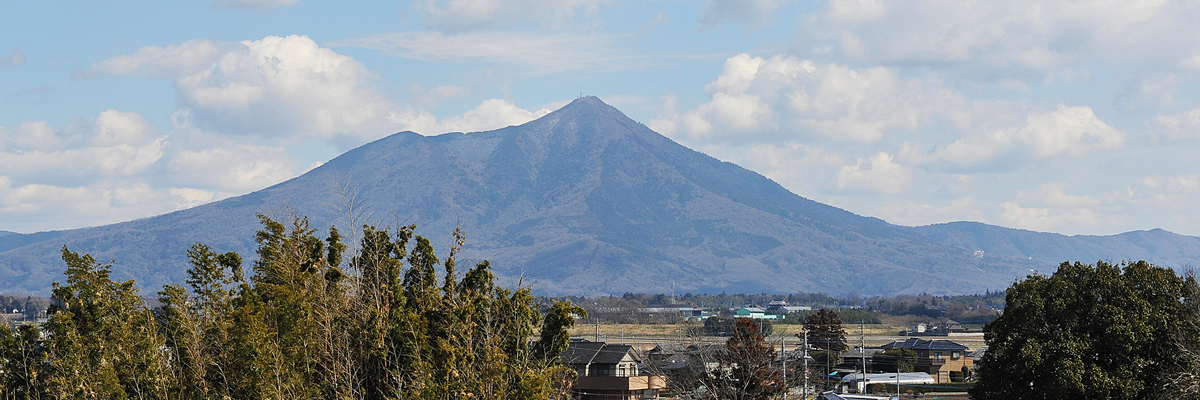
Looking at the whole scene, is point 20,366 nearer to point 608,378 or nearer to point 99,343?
point 99,343

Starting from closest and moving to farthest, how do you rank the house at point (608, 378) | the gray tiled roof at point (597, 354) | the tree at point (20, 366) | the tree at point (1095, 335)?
1. the tree at point (20, 366)
2. the tree at point (1095, 335)
3. the house at point (608, 378)
4. the gray tiled roof at point (597, 354)

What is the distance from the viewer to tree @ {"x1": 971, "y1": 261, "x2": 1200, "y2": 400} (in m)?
25.2

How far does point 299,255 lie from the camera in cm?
2186

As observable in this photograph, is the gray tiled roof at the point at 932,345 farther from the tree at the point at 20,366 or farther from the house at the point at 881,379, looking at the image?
the tree at the point at 20,366

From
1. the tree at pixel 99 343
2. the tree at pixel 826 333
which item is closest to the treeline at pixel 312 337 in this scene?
the tree at pixel 99 343

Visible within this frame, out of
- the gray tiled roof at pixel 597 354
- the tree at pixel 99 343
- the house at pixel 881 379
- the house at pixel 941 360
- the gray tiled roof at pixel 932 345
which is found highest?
the tree at pixel 99 343

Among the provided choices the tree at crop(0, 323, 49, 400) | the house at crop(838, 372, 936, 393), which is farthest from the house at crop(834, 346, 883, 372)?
the tree at crop(0, 323, 49, 400)

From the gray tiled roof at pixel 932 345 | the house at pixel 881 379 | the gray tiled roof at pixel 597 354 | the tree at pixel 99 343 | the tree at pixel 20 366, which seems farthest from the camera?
the gray tiled roof at pixel 932 345

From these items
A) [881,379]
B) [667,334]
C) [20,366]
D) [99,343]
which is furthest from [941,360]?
[99,343]

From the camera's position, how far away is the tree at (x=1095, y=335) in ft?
82.7

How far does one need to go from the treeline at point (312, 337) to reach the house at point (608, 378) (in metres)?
20.1

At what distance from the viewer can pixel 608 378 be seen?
42406 millimetres

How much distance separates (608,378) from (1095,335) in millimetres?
19933

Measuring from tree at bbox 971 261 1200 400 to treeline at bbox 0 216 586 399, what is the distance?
465 inches
